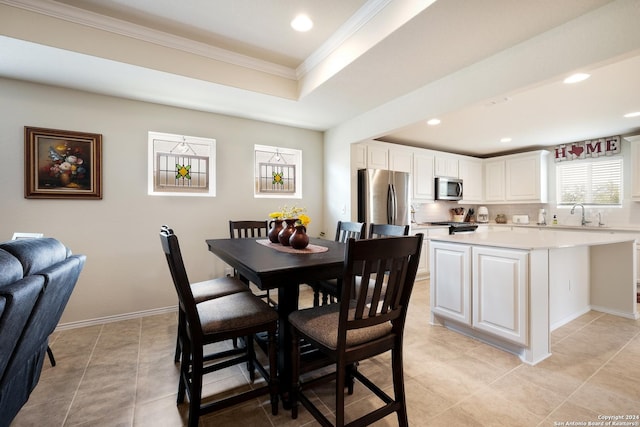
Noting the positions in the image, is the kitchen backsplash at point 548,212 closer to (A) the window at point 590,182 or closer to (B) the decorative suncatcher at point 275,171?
(A) the window at point 590,182

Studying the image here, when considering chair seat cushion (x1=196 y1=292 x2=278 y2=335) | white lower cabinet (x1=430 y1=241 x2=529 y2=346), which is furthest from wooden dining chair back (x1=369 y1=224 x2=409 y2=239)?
chair seat cushion (x1=196 y1=292 x2=278 y2=335)

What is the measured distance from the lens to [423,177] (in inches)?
189

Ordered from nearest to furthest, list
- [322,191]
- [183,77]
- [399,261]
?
[399,261]
[183,77]
[322,191]

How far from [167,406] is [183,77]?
97.8 inches

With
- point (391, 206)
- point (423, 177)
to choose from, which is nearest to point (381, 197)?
point (391, 206)

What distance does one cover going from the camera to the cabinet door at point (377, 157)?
4.10 metres

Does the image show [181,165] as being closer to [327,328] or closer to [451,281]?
[327,328]

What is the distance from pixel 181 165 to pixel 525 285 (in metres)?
3.57

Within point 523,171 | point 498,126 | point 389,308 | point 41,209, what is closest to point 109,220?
point 41,209

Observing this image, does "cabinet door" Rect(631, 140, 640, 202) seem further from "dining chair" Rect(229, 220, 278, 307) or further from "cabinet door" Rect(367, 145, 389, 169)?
"dining chair" Rect(229, 220, 278, 307)

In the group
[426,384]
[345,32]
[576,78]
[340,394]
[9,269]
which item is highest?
[345,32]

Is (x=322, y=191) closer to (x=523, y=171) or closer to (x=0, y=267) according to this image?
(x=0, y=267)

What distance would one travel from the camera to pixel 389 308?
1324 millimetres

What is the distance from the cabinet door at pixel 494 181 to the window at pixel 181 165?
531cm
